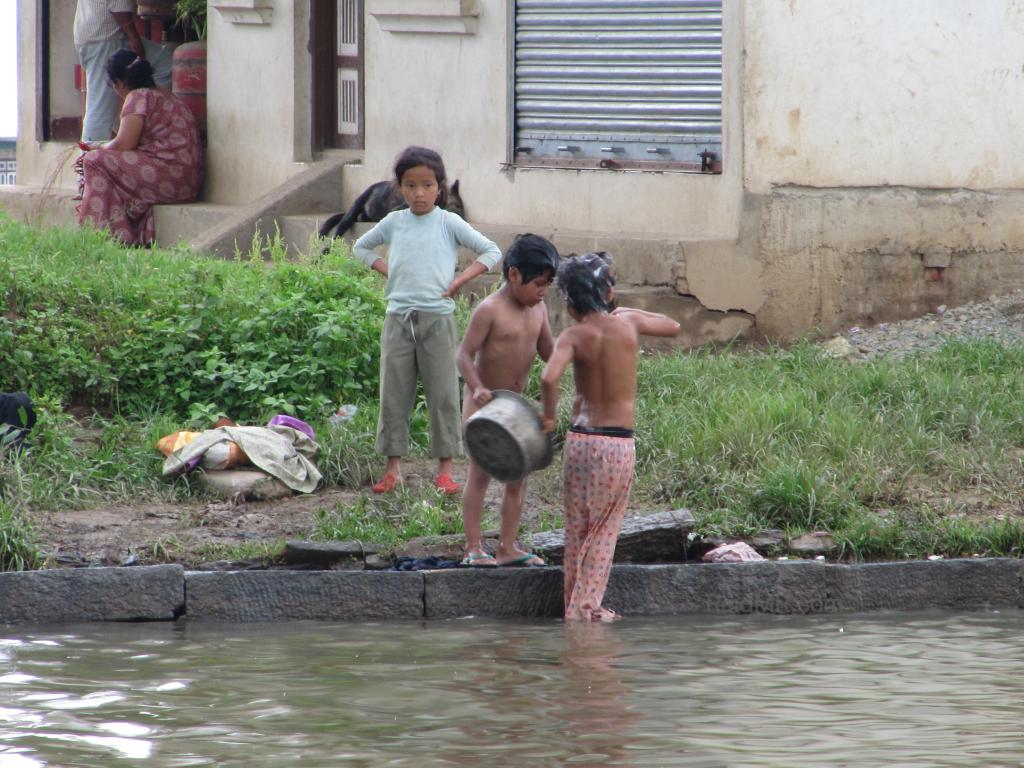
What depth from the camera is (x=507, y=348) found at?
Answer: 6582 mm

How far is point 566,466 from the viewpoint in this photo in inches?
247

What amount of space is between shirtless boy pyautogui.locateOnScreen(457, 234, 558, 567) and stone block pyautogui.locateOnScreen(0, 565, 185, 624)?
125cm

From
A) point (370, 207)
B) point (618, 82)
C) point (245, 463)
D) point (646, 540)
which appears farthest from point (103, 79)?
point (646, 540)

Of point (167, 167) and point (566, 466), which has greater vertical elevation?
point (167, 167)

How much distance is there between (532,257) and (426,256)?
1.21 m

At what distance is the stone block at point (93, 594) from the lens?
6254 mm

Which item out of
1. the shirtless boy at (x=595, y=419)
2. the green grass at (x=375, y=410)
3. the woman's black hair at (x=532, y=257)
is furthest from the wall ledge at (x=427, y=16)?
the shirtless boy at (x=595, y=419)

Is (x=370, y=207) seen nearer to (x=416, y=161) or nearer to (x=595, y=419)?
(x=416, y=161)

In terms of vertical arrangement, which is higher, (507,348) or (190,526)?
(507,348)

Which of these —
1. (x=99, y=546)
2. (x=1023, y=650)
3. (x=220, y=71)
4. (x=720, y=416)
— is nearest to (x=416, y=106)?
(x=220, y=71)

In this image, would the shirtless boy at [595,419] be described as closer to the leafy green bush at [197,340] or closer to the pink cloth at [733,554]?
the pink cloth at [733,554]

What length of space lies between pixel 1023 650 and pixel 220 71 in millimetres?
9938

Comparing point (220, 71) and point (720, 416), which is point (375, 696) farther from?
point (220, 71)

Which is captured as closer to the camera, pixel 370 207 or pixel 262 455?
pixel 262 455
